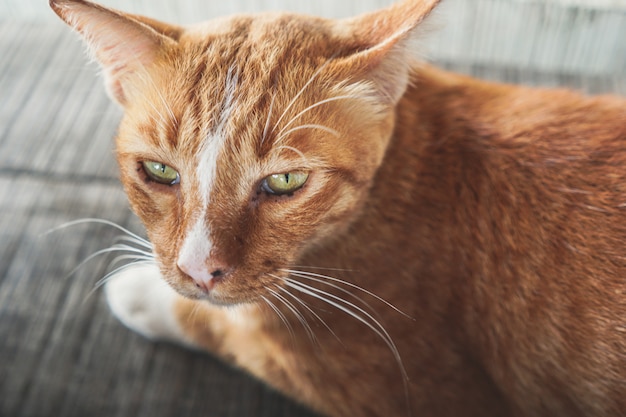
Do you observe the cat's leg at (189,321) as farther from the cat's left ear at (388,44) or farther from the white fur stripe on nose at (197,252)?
the cat's left ear at (388,44)

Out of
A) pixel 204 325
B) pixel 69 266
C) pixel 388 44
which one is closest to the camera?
pixel 388 44

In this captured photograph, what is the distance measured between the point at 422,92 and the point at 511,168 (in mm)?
235

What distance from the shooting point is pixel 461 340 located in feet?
3.55

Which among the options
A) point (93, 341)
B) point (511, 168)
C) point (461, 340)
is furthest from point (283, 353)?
point (511, 168)

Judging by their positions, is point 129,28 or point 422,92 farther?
point 422,92

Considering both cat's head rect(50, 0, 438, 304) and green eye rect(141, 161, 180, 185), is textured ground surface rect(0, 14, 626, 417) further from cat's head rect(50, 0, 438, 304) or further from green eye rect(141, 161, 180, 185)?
green eye rect(141, 161, 180, 185)

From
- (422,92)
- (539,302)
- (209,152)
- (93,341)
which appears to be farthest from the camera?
(93,341)

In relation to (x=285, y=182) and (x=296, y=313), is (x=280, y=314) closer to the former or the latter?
Answer: (x=296, y=313)

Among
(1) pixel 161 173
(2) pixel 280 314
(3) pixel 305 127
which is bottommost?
(2) pixel 280 314

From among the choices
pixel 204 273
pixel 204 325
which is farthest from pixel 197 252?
pixel 204 325

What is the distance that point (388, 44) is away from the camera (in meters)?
0.83

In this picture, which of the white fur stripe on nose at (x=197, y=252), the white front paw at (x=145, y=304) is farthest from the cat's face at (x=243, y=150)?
the white front paw at (x=145, y=304)

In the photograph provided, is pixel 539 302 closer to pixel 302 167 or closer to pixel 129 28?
pixel 302 167

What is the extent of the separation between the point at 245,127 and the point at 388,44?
9.6 inches
